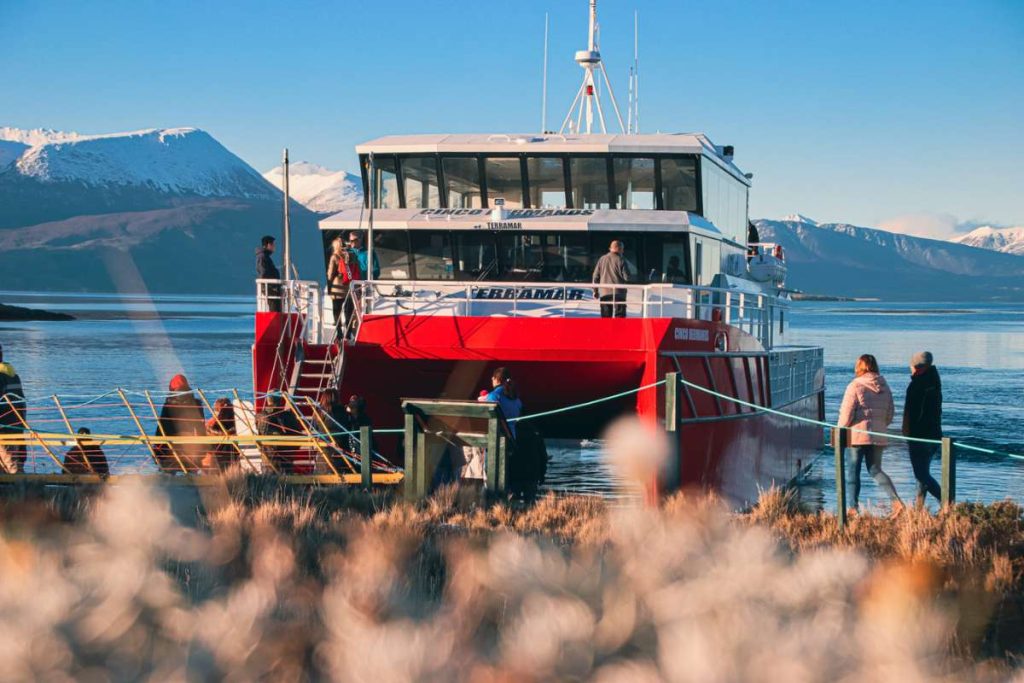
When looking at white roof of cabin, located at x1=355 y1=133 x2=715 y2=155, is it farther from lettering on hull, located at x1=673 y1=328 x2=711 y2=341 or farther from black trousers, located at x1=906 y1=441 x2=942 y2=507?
black trousers, located at x1=906 y1=441 x2=942 y2=507

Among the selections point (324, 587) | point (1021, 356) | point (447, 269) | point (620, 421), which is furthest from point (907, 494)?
point (1021, 356)

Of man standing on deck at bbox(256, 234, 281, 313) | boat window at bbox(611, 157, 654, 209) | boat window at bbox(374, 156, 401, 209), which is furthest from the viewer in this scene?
boat window at bbox(374, 156, 401, 209)

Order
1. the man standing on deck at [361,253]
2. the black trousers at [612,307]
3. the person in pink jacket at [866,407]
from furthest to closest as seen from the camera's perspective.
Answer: the man standing on deck at [361,253], the black trousers at [612,307], the person in pink jacket at [866,407]

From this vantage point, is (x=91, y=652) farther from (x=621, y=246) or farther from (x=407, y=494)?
(x=621, y=246)

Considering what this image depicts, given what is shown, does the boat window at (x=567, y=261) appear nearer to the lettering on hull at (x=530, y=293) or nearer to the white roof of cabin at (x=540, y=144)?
the lettering on hull at (x=530, y=293)

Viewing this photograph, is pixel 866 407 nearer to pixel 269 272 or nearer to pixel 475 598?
pixel 475 598

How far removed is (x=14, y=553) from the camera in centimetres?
684

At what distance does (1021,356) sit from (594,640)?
70.4m

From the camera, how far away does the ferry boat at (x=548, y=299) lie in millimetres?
14242

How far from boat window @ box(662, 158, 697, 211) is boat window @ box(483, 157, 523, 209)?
1992mm

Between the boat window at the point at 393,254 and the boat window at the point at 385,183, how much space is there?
76 cm

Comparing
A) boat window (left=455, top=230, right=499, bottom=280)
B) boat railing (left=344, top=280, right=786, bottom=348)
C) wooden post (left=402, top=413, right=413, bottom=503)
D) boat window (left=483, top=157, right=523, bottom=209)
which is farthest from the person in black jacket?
boat window (left=483, top=157, right=523, bottom=209)

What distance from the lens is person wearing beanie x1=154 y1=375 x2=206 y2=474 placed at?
13.3m

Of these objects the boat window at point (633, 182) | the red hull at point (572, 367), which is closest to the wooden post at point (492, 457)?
the red hull at point (572, 367)
